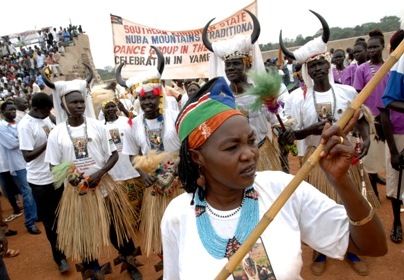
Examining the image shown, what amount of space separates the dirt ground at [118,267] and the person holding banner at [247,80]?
1290 millimetres

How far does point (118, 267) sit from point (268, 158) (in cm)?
256

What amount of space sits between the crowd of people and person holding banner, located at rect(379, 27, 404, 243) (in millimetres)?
14

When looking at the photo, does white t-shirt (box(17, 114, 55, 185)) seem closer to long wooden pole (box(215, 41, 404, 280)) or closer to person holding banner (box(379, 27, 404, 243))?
long wooden pole (box(215, 41, 404, 280))

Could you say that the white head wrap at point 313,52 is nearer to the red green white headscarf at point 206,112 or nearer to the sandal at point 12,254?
the red green white headscarf at point 206,112

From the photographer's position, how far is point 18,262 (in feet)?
18.3

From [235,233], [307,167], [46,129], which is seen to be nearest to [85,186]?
[46,129]

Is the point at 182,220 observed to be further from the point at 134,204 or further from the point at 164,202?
the point at 134,204

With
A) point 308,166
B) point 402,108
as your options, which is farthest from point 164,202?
point 308,166

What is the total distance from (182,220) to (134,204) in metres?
3.10

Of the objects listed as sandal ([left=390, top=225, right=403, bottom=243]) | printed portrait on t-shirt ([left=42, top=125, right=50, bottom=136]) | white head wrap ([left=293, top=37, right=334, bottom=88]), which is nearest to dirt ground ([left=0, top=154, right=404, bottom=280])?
sandal ([left=390, top=225, right=403, bottom=243])

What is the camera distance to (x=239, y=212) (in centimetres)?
173

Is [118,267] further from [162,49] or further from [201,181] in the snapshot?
[162,49]

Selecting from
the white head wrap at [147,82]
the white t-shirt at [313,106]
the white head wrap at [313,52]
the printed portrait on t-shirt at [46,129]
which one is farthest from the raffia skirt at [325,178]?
the printed portrait on t-shirt at [46,129]

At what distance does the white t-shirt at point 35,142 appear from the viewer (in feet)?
15.5
